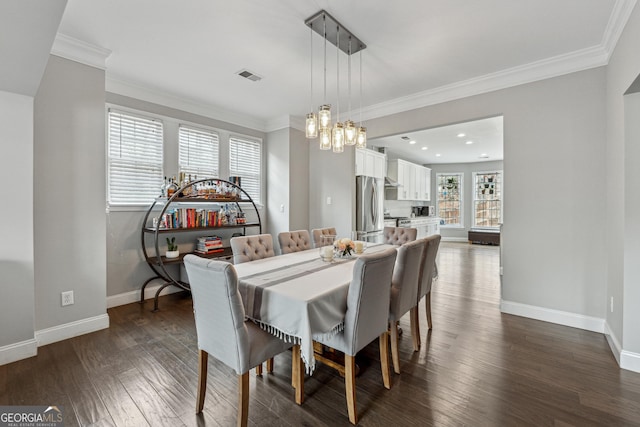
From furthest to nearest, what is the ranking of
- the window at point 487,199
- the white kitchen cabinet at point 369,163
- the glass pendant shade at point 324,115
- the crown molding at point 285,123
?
the window at point 487,199
the white kitchen cabinet at point 369,163
the crown molding at point 285,123
the glass pendant shade at point 324,115

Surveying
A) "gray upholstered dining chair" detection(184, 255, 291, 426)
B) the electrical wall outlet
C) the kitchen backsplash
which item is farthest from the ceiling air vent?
the kitchen backsplash

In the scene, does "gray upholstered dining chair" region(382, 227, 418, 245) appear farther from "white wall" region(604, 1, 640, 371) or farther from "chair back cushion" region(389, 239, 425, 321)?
"white wall" region(604, 1, 640, 371)

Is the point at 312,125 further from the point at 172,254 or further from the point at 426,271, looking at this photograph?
the point at 172,254

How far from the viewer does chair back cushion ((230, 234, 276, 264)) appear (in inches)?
106

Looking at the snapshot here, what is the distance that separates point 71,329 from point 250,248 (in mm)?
1868

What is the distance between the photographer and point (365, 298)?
171 cm

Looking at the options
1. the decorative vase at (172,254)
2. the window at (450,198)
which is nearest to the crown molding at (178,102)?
the decorative vase at (172,254)

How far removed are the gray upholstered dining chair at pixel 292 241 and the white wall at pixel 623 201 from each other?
9.25ft

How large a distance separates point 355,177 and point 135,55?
3.26 metres

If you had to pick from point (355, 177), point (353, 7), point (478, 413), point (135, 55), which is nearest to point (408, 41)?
point (353, 7)

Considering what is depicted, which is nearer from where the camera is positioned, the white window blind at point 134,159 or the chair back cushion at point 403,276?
the chair back cushion at point 403,276

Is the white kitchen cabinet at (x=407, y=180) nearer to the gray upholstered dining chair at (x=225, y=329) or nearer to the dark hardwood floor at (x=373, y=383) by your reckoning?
the dark hardwood floor at (x=373, y=383)

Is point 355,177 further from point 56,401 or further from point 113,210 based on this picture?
point 56,401

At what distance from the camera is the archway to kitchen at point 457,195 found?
5.07 metres
